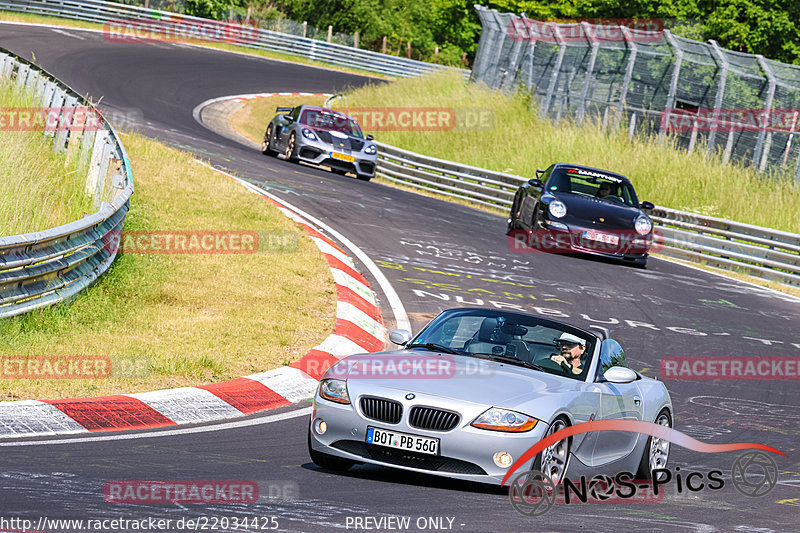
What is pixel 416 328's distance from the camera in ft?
44.5

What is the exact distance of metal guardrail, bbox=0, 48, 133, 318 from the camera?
1001 centimetres

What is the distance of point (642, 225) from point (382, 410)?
13.6m

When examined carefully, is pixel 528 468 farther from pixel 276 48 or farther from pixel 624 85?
pixel 276 48

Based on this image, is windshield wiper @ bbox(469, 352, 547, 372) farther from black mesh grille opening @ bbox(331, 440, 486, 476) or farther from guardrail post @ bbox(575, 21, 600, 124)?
guardrail post @ bbox(575, 21, 600, 124)

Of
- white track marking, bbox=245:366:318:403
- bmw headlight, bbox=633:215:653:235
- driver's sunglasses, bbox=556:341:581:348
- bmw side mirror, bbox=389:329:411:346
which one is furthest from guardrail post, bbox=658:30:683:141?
bmw side mirror, bbox=389:329:411:346

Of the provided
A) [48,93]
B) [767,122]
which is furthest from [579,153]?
[48,93]

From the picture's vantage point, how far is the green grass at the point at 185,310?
9.79m

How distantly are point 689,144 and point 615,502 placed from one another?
21.8m

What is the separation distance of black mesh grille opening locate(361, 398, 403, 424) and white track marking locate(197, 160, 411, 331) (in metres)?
6.31

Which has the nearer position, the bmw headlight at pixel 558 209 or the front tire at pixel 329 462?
the front tire at pixel 329 462

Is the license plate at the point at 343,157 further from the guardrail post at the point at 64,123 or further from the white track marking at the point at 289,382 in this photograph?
the white track marking at the point at 289,382

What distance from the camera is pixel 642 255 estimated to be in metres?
20.1

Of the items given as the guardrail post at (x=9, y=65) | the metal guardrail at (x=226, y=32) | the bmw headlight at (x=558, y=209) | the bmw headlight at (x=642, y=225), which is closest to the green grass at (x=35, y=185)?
the guardrail post at (x=9, y=65)

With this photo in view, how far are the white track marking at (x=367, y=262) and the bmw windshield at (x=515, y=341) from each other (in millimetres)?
5115
